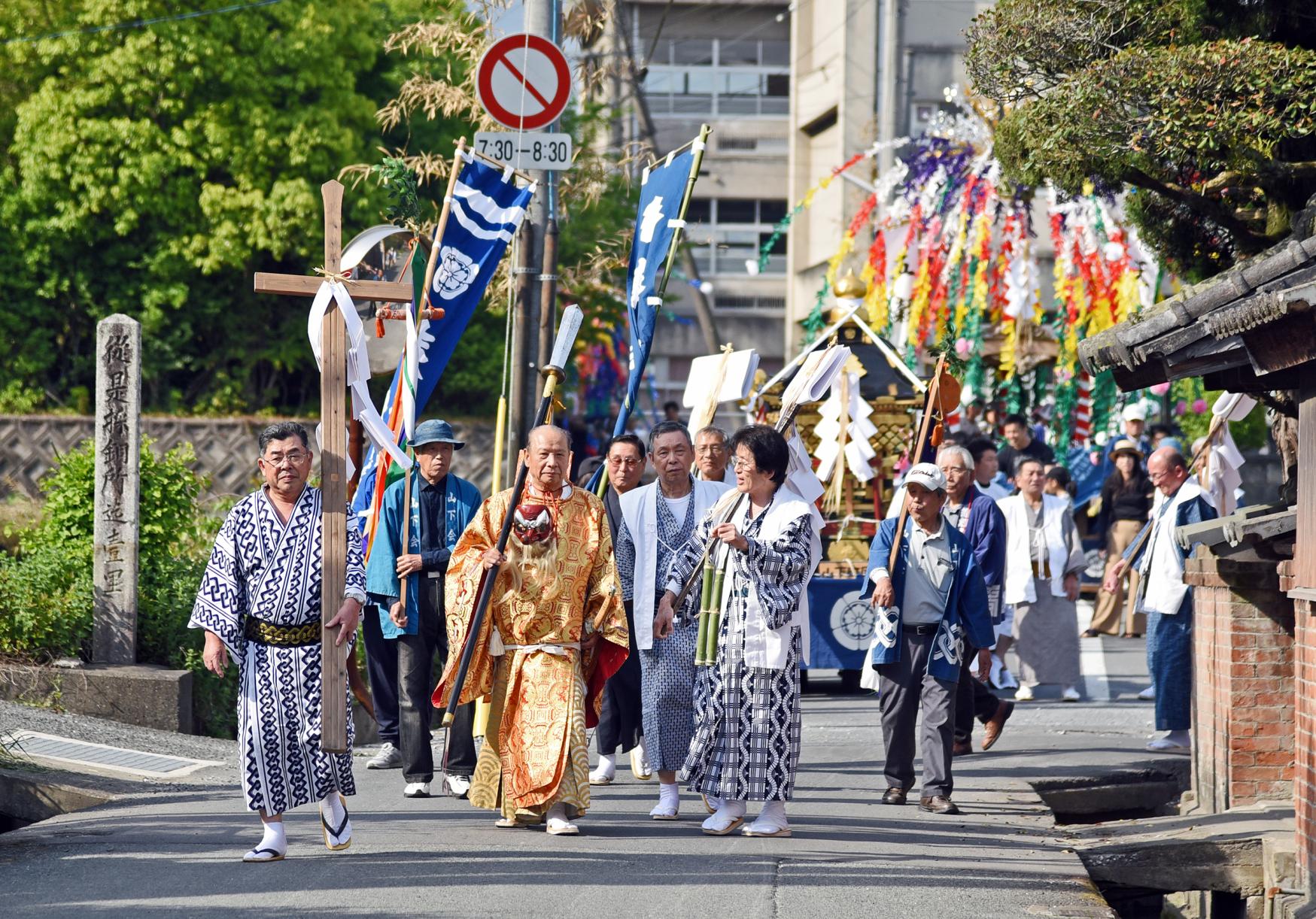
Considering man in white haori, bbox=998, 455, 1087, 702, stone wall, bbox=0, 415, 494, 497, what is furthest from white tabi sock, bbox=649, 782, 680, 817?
stone wall, bbox=0, 415, 494, 497

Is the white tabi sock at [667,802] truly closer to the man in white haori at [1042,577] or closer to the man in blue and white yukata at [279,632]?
the man in blue and white yukata at [279,632]

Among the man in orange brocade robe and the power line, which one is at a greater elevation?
the power line

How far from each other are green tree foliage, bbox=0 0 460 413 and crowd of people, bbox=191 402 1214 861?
14648 millimetres

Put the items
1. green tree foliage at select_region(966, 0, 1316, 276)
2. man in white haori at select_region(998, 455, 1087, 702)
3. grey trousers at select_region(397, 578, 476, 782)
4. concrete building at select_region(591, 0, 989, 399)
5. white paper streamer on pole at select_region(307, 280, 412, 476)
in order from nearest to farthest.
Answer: white paper streamer on pole at select_region(307, 280, 412, 476), green tree foliage at select_region(966, 0, 1316, 276), grey trousers at select_region(397, 578, 476, 782), man in white haori at select_region(998, 455, 1087, 702), concrete building at select_region(591, 0, 989, 399)

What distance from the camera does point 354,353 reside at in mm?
7762

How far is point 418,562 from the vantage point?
30.6 ft

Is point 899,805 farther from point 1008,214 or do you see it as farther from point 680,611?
point 1008,214

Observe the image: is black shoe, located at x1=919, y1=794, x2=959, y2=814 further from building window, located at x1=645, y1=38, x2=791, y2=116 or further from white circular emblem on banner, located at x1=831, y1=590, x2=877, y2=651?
building window, located at x1=645, y1=38, x2=791, y2=116

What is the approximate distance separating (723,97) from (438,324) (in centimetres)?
3704

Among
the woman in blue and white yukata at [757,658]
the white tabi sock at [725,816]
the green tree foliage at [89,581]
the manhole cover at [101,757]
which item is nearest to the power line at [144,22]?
the green tree foliage at [89,581]

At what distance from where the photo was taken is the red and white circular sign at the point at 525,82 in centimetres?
1005

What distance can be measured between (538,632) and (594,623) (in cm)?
28

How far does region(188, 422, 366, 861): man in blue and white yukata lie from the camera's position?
23.4 feet

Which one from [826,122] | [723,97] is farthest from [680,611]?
[723,97]
